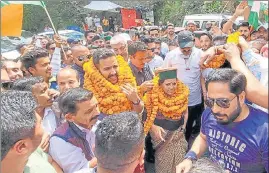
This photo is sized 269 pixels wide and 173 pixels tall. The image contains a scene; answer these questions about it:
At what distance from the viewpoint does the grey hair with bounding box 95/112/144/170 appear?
4.11ft

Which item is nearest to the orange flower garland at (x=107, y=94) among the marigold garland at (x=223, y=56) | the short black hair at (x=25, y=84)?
the short black hair at (x=25, y=84)

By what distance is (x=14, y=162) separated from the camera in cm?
127

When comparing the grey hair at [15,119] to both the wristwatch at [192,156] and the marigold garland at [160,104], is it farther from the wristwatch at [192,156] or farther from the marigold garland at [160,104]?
the marigold garland at [160,104]

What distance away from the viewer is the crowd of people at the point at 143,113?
1.26m

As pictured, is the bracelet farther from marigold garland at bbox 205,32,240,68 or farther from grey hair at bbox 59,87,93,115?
grey hair at bbox 59,87,93,115

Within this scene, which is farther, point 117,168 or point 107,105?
point 107,105

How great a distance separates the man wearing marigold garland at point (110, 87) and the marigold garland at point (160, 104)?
244mm

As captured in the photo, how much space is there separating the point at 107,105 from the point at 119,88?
157 millimetres

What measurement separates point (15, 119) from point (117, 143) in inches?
14.8

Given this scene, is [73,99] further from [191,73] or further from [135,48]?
[191,73]

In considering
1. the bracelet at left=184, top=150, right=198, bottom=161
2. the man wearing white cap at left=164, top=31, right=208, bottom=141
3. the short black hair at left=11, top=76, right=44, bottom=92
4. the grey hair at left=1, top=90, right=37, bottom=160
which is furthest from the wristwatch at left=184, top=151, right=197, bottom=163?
the man wearing white cap at left=164, top=31, right=208, bottom=141

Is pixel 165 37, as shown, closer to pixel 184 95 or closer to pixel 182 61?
Result: pixel 182 61

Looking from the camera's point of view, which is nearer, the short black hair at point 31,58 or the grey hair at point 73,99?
the grey hair at point 73,99

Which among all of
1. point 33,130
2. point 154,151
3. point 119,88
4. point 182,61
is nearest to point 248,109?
point 33,130
